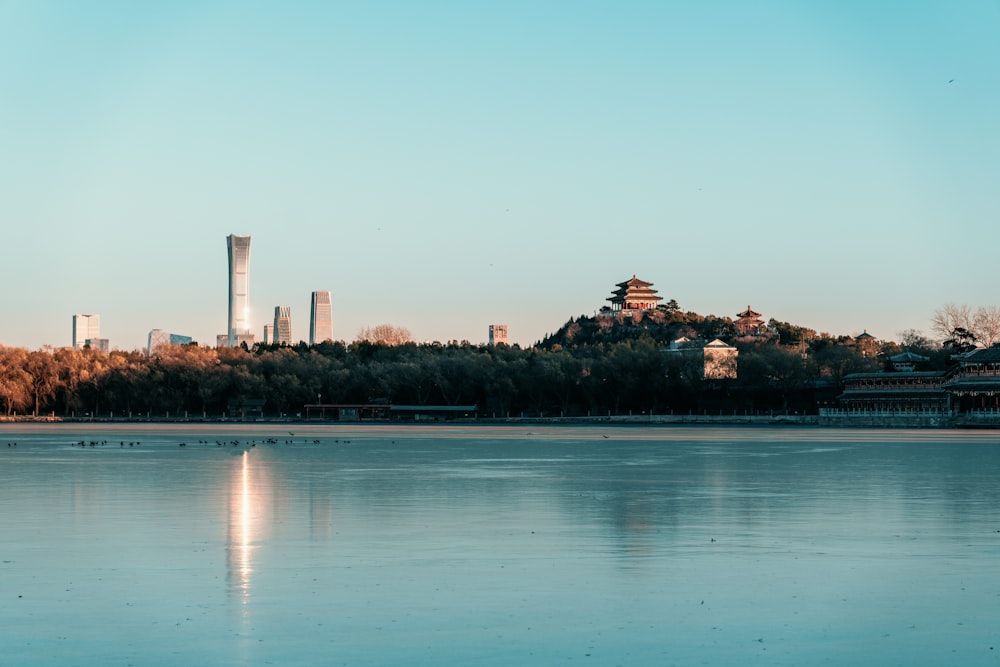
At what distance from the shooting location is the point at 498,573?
18266 mm

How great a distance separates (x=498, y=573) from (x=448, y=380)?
15039 centimetres

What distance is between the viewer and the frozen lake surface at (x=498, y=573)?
1328cm

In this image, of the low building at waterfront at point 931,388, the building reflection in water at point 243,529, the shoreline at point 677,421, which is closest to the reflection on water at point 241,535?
the building reflection in water at point 243,529

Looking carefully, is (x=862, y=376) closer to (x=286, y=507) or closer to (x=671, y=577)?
(x=286, y=507)

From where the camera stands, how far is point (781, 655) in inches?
505

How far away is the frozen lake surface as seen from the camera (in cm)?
1328

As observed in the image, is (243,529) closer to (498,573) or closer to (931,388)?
(498,573)

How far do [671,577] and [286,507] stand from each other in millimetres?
13044

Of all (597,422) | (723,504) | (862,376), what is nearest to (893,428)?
(862,376)

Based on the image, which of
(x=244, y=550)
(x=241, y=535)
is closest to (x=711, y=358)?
(x=241, y=535)

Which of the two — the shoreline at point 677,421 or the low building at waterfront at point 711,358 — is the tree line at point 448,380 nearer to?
the low building at waterfront at point 711,358

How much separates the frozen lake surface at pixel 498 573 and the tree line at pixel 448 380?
11831 cm

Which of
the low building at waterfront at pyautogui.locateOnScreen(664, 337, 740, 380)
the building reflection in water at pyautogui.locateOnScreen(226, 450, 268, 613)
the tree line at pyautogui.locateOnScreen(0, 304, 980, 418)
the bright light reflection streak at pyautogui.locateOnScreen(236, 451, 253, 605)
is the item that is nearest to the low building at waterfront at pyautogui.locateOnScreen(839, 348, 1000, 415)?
the tree line at pyautogui.locateOnScreen(0, 304, 980, 418)

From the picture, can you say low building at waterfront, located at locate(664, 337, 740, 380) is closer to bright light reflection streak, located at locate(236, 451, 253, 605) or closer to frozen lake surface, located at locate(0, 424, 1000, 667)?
frozen lake surface, located at locate(0, 424, 1000, 667)
